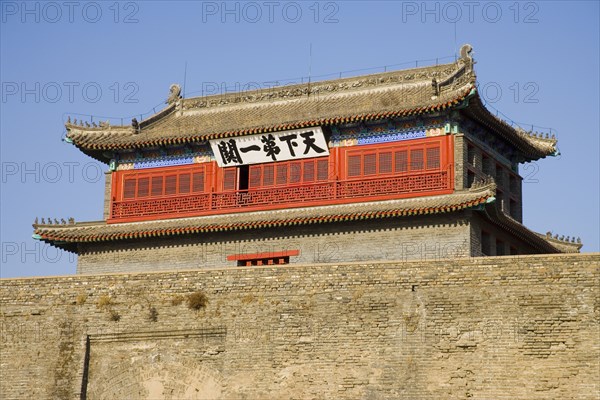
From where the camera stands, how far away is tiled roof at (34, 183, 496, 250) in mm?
34500

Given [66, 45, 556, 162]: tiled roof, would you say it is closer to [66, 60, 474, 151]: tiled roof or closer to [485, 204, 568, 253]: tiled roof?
[66, 60, 474, 151]: tiled roof

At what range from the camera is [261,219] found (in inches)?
1448

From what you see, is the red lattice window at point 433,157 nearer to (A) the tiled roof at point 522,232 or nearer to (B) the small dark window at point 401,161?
(B) the small dark window at point 401,161

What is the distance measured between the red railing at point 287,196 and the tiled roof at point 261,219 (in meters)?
0.31

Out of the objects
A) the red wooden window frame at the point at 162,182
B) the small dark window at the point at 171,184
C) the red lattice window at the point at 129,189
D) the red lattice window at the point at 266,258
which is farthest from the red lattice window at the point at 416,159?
the red lattice window at the point at 129,189

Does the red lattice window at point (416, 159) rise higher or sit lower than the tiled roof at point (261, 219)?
higher

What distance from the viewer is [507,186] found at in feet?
128

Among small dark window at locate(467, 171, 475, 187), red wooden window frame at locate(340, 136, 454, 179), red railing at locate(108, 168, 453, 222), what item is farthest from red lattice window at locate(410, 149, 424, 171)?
small dark window at locate(467, 171, 475, 187)

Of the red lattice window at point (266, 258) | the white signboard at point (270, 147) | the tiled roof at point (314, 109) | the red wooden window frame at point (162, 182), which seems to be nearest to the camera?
the tiled roof at point (314, 109)

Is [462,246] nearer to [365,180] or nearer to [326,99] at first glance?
[365,180]

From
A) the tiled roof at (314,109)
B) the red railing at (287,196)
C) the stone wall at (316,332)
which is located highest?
the tiled roof at (314,109)

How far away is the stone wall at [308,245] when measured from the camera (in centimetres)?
3500

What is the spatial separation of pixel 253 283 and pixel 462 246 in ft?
22.7

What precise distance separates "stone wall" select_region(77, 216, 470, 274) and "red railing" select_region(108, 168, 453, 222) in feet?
2.83
